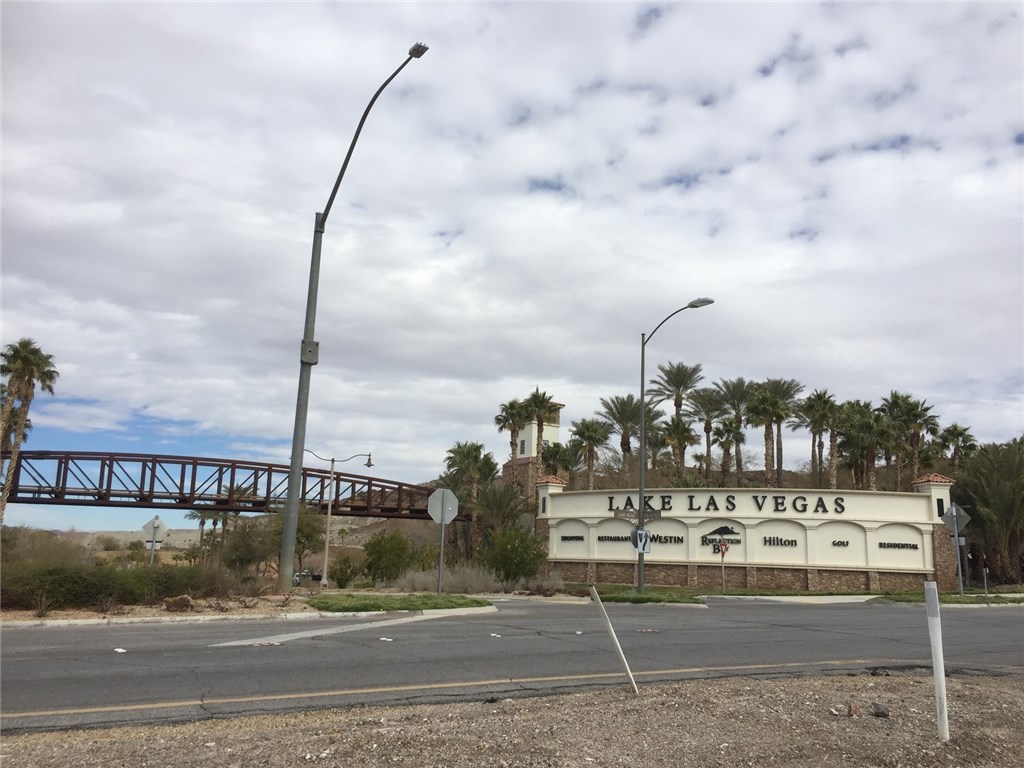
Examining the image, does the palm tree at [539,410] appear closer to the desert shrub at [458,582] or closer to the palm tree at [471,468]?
the palm tree at [471,468]

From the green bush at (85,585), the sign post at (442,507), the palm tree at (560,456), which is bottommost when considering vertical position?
the green bush at (85,585)

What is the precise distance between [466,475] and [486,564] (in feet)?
101

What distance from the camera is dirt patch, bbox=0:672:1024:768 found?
5180 millimetres

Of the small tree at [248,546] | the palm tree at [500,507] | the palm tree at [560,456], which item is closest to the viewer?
the small tree at [248,546]

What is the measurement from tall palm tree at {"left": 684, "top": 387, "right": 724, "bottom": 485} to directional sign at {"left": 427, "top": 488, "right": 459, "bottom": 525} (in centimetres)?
4284

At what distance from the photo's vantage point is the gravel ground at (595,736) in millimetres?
5180

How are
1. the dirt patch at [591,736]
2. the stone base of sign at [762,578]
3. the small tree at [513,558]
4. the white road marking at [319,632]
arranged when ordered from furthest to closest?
the stone base of sign at [762,578] < the small tree at [513,558] < the white road marking at [319,632] < the dirt patch at [591,736]

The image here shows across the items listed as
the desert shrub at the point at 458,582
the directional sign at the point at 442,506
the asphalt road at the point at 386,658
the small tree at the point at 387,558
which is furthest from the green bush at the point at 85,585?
the small tree at the point at 387,558

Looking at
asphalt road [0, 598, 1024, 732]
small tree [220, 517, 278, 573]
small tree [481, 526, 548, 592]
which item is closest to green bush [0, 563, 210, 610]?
asphalt road [0, 598, 1024, 732]

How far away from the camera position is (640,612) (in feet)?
63.3

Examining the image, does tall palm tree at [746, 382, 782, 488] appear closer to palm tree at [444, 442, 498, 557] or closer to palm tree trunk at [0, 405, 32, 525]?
palm tree at [444, 442, 498, 557]

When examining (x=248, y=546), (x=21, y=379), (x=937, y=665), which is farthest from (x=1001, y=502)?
(x=21, y=379)

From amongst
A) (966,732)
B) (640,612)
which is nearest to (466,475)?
(640,612)

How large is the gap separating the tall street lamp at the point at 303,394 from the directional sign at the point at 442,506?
3673 millimetres
